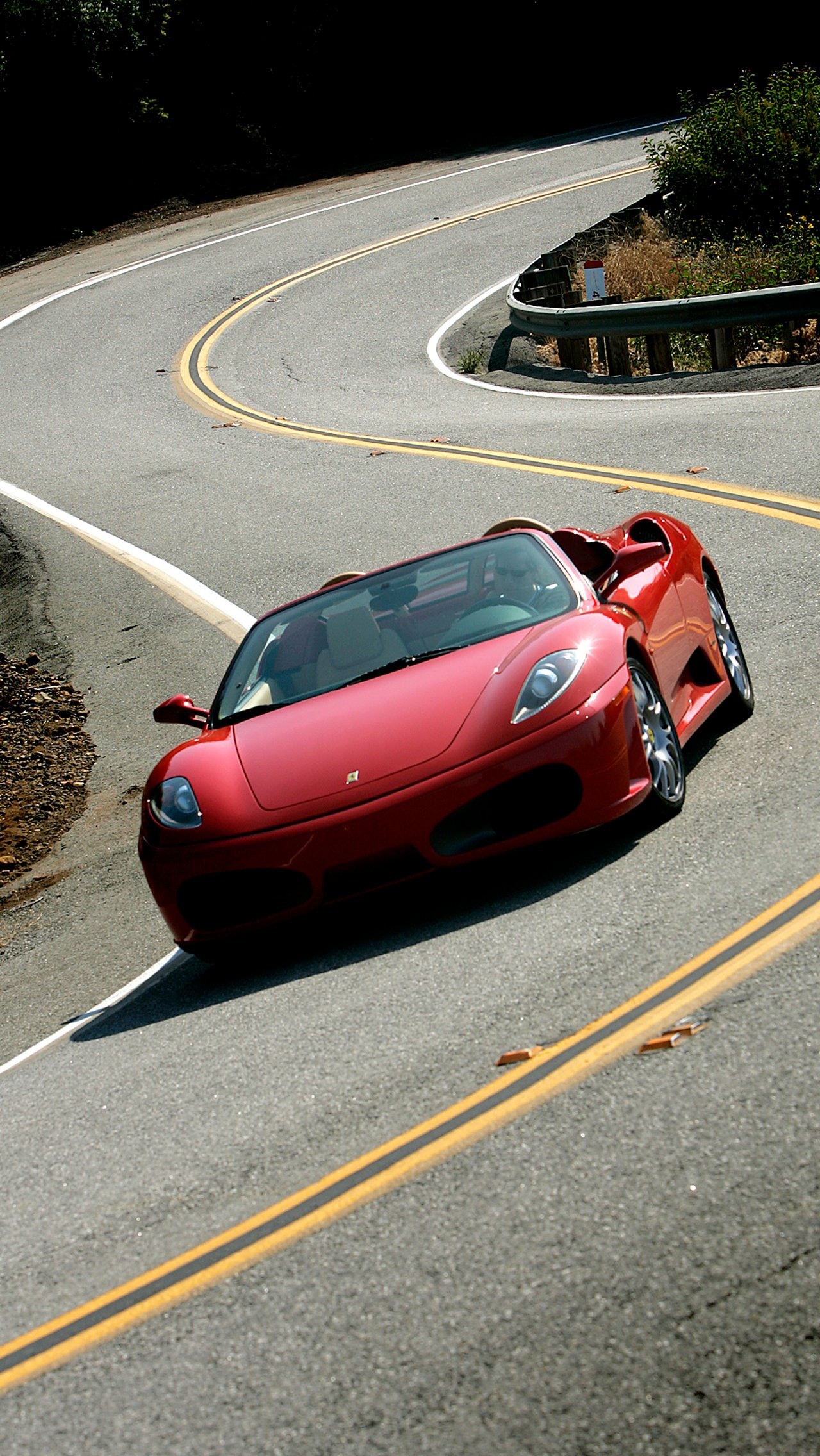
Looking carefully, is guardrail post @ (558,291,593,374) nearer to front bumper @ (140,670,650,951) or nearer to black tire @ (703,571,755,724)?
black tire @ (703,571,755,724)

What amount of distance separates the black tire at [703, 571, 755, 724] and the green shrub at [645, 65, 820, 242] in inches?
692

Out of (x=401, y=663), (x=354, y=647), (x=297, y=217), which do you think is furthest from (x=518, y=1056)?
(x=297, y=217)

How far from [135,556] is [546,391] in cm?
694

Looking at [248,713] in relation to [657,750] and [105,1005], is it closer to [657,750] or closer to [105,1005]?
[105,1005]

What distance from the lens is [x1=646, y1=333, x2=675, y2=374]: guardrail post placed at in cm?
1867

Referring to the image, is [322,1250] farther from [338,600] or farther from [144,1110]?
[338,600]

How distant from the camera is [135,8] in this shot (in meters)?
40.4

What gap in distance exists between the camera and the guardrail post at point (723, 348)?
17703mm

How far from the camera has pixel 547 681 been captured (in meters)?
5.67

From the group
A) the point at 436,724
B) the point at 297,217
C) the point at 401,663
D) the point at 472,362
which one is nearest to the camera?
the point at 436,724

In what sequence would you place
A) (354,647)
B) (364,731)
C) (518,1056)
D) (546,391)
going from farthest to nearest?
(546,391) < (354,647) < (364,731) < (518,1056)

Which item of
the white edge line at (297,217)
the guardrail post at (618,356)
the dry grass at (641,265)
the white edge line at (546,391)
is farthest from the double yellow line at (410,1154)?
the white edge line at (297,217)

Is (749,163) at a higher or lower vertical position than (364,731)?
higher

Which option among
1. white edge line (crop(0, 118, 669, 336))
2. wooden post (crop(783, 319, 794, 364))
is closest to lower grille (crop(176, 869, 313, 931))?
wooden post (crop(783, 319, 794, 364))
